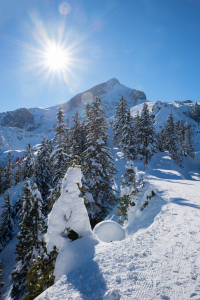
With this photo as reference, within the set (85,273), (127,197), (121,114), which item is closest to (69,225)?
(85,273)

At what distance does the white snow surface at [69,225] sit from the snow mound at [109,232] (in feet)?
5.81

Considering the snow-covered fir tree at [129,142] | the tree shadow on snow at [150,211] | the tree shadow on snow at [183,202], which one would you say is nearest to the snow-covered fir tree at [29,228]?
the tree shadow on snow at [150,211]

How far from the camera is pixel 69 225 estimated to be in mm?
5109

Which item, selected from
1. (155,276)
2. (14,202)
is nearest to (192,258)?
(155,276)

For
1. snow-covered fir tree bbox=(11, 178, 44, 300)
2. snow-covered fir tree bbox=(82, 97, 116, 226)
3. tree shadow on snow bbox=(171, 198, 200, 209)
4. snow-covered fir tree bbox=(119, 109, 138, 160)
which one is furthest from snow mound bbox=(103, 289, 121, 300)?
snow-covered fir tree bbox=(119, 109, 138, 160)

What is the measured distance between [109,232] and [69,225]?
257 cm

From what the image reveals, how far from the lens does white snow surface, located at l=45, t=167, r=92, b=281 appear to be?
4.41 m

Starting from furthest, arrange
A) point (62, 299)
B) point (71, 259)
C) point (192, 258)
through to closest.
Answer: point (71, 259) → point (192, 258) → point (62, 299)

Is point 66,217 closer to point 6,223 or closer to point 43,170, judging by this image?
point 43,170

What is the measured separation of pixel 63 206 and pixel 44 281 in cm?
200

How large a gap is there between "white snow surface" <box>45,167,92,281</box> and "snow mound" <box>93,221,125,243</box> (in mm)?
1771

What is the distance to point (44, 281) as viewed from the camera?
4.07 meters

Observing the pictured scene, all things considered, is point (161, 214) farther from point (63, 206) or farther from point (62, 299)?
point (62, 299)

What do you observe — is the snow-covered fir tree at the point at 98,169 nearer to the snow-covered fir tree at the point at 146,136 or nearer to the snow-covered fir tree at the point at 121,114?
the snow-covered fir tree at the point at 146,136
